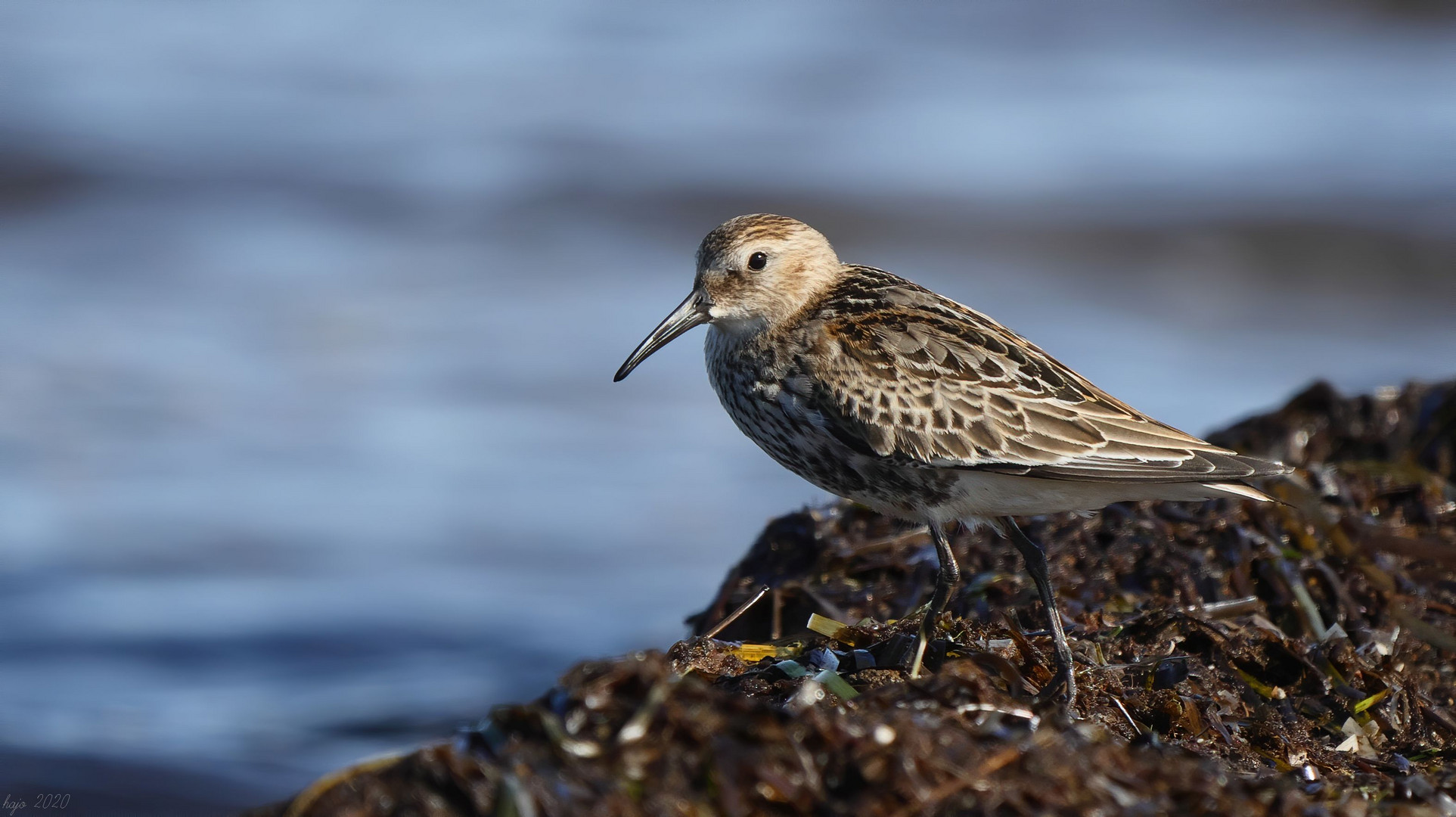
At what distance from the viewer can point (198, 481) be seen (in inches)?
349

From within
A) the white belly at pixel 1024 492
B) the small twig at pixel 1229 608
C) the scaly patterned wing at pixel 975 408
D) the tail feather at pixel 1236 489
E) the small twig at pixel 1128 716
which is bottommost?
the small twig at pixel 1128 716

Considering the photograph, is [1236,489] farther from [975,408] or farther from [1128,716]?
[1128,716]

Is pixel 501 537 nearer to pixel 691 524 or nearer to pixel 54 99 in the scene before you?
pixel 691 524

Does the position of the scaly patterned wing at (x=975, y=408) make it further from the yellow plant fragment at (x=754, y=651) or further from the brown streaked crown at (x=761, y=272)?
the yellow plant fragment at (x=754, y=651)

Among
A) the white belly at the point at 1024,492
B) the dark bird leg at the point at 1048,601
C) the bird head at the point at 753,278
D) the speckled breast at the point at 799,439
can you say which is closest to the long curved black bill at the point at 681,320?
the bird head at the point at 753,278

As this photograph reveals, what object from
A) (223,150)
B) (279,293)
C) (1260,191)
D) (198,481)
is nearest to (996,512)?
(198,481)

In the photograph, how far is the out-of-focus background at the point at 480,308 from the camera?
7.10 meters

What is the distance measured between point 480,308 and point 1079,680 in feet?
28.0

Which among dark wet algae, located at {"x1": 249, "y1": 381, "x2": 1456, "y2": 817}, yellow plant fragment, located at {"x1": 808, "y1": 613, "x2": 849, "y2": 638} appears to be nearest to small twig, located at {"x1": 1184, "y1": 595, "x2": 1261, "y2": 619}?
dark wet algae, located at {"x1": 249, "y1": 381, "x2": 1456, "y2": 817}

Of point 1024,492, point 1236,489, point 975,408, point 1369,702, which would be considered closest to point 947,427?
point 975,408

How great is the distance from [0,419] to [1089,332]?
788 cm

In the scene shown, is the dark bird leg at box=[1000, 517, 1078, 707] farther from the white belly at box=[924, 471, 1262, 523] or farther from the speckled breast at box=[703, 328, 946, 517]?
the speckled breast at box=[703, 328, 946, 517]

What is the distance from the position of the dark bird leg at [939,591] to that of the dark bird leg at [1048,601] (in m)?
0.21

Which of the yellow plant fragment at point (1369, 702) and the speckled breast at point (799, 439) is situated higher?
the speckled breast at point (799, 439)
